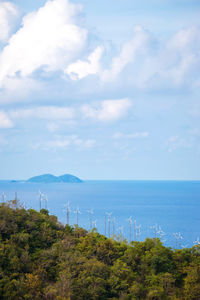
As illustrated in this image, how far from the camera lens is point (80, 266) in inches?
1471

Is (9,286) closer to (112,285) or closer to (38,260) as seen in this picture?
(38,260)

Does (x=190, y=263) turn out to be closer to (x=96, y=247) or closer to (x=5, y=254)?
(x=96, y=247)

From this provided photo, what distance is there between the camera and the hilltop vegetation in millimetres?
33625

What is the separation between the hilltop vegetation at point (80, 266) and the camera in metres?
33.6

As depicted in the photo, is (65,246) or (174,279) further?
(65,246)

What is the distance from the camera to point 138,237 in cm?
9888

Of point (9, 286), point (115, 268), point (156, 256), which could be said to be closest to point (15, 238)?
point (9, 286)

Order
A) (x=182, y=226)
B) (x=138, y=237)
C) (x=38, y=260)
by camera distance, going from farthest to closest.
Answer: (x=182, y=226) < (x=138, y=237) < (x=38, y=260)

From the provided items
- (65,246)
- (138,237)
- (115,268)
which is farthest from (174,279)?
(138,237)

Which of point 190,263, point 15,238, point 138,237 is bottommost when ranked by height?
point 138,237

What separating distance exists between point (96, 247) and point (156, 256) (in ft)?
25.8

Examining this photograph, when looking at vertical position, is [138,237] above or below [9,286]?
below

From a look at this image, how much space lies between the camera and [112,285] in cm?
3575

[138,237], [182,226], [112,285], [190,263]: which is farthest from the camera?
[182,226]
